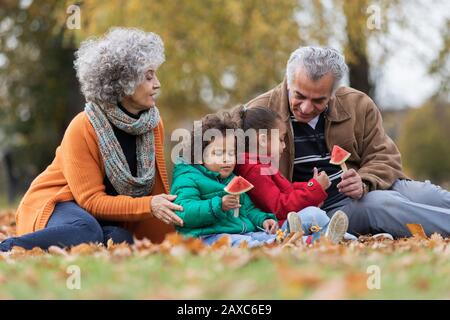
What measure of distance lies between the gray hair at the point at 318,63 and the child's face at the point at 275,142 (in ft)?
1.36

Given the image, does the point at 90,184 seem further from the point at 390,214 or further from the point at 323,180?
the point at 390,214

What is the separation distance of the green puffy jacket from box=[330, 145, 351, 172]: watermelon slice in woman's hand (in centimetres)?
56

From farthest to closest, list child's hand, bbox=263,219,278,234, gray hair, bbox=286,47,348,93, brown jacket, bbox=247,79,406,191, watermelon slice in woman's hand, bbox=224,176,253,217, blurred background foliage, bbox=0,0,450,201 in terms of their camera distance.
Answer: blurred background foliage, bbox=0,0,450,201, brown jacket, bbox=247,79,406,191, gray hair, bbox=286,47,348,93, child's hand, bbox=263,219,278,234, watermelon slice in woman's hand, bbox=224,176,253,217

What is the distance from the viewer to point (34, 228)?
5.27 metres

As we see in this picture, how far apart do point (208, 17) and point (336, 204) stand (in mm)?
7708

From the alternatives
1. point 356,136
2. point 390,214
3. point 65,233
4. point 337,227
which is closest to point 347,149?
point 356,136

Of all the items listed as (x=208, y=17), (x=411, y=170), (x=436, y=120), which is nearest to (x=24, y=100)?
(x=208, y=17)

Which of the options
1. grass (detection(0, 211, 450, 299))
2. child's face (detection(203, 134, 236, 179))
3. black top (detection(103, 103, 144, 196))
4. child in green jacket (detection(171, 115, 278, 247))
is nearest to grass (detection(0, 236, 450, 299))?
grass (detection(0, 211, 450, 299))

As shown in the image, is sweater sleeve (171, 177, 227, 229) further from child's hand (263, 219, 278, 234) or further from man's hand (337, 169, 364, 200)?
man's hand (337, 169, 364, 200)

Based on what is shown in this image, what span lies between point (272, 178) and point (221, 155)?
49 centimetres

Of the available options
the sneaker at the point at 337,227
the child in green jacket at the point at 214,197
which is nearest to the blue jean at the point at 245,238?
the child in green jacket at the point at 214,197

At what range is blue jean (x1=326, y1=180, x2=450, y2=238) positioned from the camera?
220 inches

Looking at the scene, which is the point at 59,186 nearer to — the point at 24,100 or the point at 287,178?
the point at 287,178

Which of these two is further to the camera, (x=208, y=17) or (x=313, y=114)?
(x=208, y=17)
